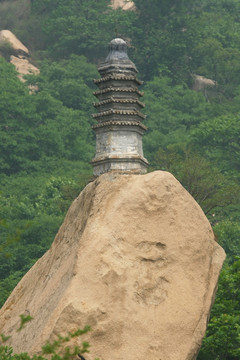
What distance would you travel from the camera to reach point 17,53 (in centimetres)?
5869

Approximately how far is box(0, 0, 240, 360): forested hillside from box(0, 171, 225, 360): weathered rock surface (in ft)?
52.7

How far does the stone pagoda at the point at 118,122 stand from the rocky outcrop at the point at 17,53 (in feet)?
112

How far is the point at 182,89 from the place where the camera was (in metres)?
53.7

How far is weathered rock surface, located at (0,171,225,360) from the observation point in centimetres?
1016

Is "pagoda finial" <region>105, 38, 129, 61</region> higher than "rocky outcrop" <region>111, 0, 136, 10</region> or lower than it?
lower

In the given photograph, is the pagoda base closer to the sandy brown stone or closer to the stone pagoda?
the stone pagoda

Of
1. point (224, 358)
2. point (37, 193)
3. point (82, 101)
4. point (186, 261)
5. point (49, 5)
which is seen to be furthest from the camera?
point (49, 5)

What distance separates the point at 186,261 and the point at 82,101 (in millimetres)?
42769

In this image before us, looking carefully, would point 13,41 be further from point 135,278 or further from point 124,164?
point 135,278

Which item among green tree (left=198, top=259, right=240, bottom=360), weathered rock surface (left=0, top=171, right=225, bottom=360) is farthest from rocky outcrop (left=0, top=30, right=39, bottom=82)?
weathered rock surface (left=0, top=171, right=225, bottom=360)

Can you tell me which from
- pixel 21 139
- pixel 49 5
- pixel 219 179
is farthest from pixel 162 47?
pixel 219 179

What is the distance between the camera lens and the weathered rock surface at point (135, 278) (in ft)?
33.3

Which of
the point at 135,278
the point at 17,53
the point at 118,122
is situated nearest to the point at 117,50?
the point at 118,122

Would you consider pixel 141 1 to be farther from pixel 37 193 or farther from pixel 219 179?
pixel 219 179
